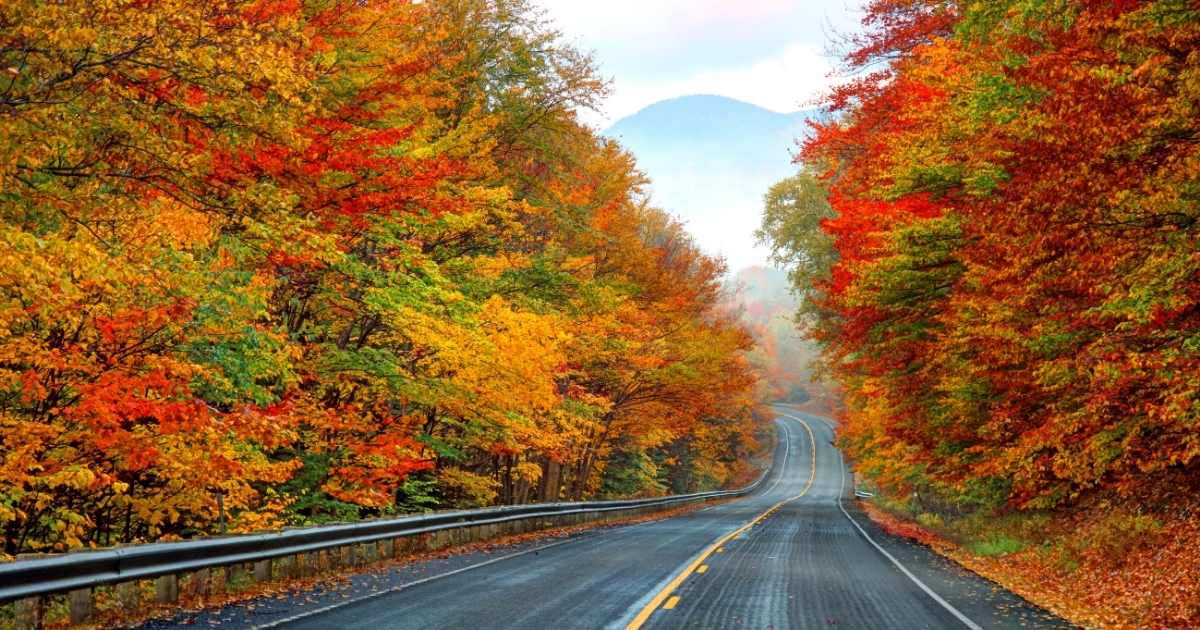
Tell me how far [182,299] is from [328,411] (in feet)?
16.3

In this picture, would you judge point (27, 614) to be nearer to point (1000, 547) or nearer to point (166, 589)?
point (166, 589)

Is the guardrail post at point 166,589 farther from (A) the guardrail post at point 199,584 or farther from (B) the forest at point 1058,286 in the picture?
(B) the forest at point 1058,286

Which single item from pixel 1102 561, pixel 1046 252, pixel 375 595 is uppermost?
pixel 1046 252

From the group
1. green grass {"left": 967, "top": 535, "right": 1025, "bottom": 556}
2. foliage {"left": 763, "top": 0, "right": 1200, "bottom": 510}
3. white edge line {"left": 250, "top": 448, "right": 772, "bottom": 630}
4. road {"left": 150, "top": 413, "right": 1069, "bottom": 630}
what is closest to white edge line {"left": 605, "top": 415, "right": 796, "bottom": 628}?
road {"left": 150, "top": 413, "right": 1069, "bottom": 630}

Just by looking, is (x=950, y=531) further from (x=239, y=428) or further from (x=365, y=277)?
(x=239, y=428)

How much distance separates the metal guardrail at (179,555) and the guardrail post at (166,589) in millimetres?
179

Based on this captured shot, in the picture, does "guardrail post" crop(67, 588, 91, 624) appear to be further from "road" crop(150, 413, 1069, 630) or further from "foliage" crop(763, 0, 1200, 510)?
"foliage" crop(763, 0, 1200, 510)

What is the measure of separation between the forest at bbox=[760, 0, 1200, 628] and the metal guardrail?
399 inches

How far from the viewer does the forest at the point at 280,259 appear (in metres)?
8.10

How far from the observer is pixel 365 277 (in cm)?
1471

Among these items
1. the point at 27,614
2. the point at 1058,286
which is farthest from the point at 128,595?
the point at 1058,286

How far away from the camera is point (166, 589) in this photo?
29.2 feet

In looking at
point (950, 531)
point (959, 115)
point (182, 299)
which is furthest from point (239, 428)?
point (950, 531)

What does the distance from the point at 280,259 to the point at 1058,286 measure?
38.5ft
